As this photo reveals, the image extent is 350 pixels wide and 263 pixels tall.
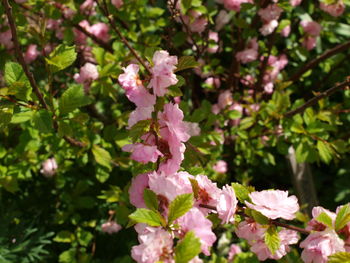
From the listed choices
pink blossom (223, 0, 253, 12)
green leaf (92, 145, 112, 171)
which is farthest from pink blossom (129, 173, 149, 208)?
pink blossom (223, 0, 253, 12)

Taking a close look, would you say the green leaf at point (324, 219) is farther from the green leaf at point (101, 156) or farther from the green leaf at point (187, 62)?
the green leaf at point (101, 156)

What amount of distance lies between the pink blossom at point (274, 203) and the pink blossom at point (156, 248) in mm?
192

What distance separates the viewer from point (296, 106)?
188 cm

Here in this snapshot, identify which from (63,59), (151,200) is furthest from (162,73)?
(63,59)

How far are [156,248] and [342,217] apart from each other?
1.18ft

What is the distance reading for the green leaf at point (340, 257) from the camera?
0.71 m

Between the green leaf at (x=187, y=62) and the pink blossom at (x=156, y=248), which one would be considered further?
the green leaf at (x=187, y=62)

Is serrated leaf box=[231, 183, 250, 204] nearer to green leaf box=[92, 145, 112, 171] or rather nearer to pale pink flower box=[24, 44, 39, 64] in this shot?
green leaf box=[92, 145, 112, 171]

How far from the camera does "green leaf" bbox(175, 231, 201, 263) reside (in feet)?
2.24

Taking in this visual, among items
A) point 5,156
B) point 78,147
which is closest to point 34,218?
point 5,156

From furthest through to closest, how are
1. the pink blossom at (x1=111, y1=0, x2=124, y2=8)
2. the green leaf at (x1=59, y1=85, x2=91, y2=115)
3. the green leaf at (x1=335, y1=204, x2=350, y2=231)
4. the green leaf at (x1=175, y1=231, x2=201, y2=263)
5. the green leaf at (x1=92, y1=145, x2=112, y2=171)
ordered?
the pink blossom at (x1=111, y1=0, x2=124, y2=8) → the green leaf at (x1=92, y1=145, x2=112, y2=171) → the green leaf at (x1=59, y1=85, x2=91, y2=115) → the green leaf at (x1=335, y1=204, x2=350, y2=231) → the green leaf at (x1=175, y1=231, x2=201, y2=263)

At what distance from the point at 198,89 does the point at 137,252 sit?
1.97m

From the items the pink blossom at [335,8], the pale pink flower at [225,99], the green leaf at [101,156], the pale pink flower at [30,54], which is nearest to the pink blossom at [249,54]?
the pale pink flower at [225,99]

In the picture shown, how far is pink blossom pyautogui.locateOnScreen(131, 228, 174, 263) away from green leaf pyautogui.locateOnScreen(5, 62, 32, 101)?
0.53m
